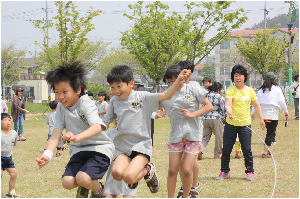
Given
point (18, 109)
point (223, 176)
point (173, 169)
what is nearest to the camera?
point (173, 169)

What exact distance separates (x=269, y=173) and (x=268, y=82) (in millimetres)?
2672

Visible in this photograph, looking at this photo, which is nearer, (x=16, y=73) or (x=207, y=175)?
(x=207, y=175)

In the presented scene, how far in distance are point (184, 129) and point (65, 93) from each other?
1.83 meters

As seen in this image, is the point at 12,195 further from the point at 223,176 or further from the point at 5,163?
the point at 223,176

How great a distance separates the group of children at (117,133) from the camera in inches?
159

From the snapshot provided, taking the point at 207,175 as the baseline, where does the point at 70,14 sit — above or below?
above

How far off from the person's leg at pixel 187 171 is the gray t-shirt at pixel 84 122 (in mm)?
1201

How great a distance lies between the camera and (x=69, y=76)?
4074mm

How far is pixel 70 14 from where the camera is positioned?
21.2 metres

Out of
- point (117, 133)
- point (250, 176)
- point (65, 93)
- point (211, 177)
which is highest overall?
point (65, 93)

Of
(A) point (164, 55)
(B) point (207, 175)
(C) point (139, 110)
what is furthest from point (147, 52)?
(C) point (139, 110)

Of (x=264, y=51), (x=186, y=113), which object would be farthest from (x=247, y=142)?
(x=264, y=51)

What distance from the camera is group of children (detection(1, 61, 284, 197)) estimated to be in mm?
4051

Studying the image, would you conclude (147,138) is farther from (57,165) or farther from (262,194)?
(57,165)
